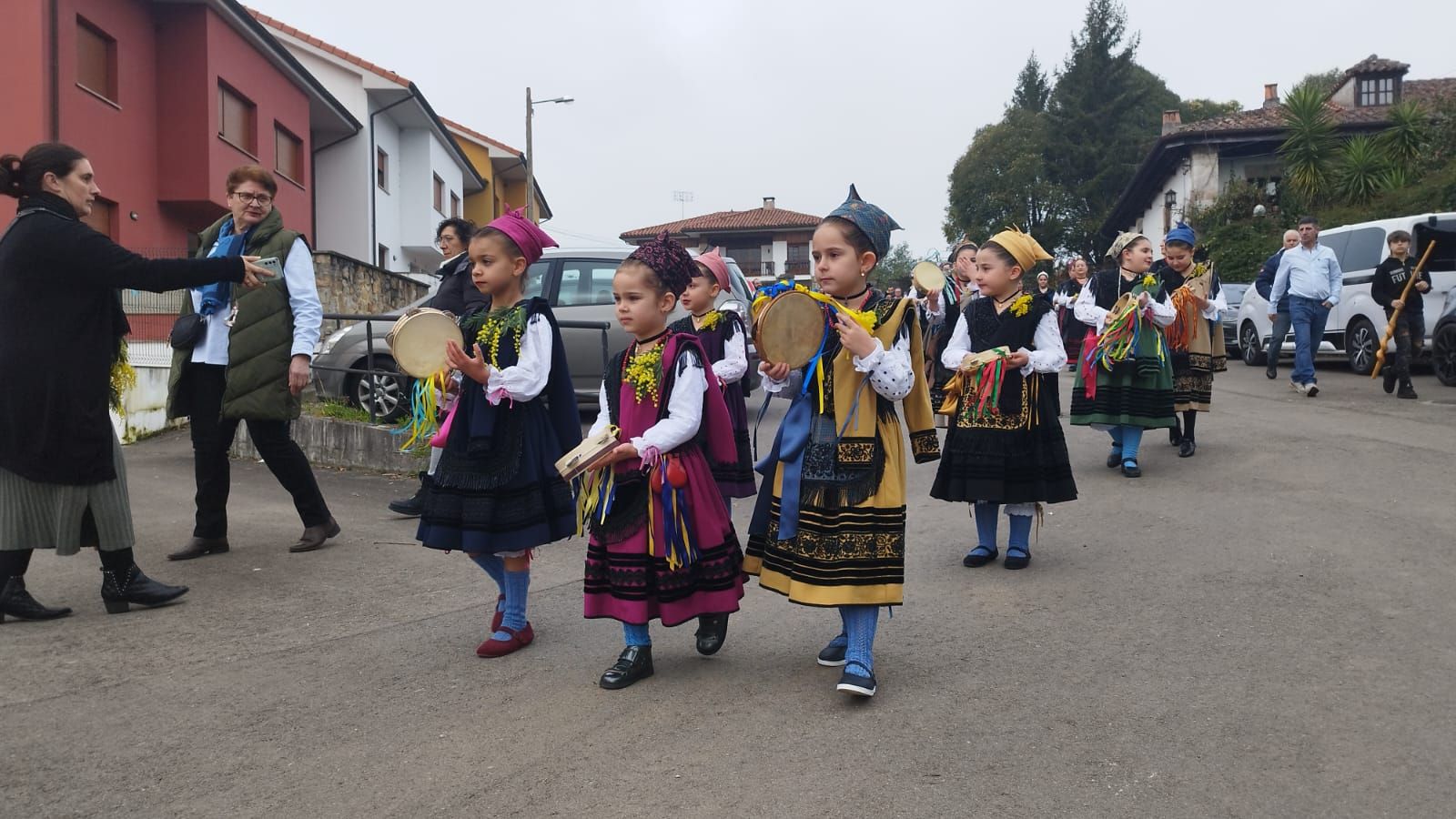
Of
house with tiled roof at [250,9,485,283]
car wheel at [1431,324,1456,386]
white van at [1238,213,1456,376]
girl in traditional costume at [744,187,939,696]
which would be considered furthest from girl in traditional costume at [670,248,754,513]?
house with tiled roof at [250,9,485,283]

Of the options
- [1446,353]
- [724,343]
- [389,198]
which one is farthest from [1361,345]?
[389,198]

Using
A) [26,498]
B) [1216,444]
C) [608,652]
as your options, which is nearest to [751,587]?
[608,652]

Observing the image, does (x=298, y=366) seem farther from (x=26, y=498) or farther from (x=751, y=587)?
(x=751, y=587)

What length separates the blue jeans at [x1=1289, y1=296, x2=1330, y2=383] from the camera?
13.0 meters

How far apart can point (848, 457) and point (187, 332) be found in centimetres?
401

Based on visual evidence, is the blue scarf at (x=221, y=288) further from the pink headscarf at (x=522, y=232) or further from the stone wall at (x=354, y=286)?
the stone wall at (x=354, y=286)

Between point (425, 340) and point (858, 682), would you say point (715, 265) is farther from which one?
point (858, 682)

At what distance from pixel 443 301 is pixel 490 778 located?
4.53 m

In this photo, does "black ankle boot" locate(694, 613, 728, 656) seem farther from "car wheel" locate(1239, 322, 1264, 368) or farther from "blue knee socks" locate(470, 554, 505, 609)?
"car wheel" locate(1239, 322, 1264, 368)

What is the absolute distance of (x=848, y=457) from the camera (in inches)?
169

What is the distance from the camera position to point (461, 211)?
41.8 meters

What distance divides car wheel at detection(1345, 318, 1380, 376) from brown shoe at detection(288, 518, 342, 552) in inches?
536

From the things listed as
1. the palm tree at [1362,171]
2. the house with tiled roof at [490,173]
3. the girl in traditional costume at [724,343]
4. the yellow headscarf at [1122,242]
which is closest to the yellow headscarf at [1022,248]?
the girl in traditional costume at [724,343]

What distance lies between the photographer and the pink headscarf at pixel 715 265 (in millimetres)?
7199
